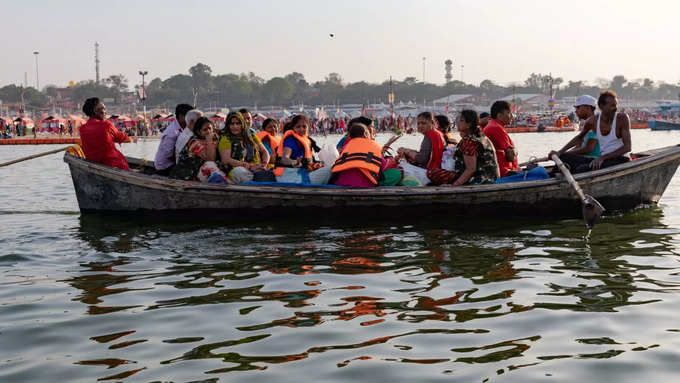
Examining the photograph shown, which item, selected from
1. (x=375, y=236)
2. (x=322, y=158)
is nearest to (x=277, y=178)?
(x=322, y=158)

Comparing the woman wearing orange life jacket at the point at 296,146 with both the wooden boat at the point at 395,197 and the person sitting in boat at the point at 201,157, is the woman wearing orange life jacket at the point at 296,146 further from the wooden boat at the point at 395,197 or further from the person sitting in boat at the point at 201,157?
the person sitting in boat at the point at 201,157

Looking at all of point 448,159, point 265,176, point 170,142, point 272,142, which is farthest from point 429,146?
point 170,142

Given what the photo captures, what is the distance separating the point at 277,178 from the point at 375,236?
1.72 meters

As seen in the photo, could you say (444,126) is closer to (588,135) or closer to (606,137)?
(588,135)

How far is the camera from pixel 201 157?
30.9ft

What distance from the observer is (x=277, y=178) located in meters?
9.19

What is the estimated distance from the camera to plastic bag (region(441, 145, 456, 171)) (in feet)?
29.3

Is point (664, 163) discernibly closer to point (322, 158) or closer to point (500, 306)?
point (322, 158)

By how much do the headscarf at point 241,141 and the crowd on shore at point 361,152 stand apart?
0.04ft

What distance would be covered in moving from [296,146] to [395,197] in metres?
1.61

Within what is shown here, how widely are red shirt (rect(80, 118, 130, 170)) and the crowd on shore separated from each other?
0.04 feet

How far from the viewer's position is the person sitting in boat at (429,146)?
8672mm

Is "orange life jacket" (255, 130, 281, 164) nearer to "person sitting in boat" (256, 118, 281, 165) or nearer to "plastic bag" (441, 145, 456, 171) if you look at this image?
"person sitting in boat" (256, 118, 281, 165)

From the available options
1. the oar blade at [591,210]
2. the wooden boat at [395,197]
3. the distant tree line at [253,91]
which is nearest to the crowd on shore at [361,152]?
the wooden boat at [395,197]
